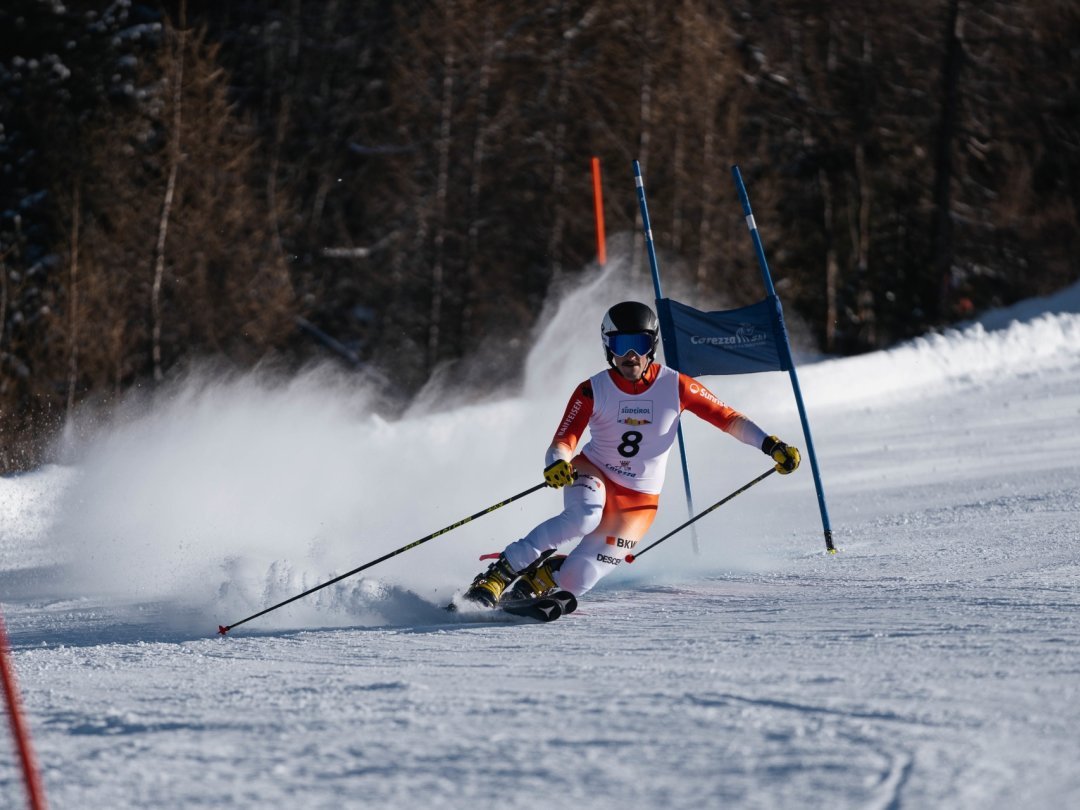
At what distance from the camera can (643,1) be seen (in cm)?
2566

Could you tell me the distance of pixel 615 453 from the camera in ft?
21.9

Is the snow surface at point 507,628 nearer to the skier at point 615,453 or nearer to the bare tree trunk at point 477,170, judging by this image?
the skier at point 615,453

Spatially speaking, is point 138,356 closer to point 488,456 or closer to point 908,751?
point 488,456

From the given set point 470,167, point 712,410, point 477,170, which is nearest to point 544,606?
point 712,410

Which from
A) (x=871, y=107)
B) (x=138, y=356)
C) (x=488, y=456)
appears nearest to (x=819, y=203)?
(x=871, y=107)

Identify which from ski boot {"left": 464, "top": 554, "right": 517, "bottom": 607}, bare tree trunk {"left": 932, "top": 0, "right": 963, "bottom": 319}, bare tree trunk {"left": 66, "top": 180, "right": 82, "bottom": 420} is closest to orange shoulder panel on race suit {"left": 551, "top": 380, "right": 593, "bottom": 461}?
ski boot {"left": 464, "top": 554, "right": 517, "bottom": 607}

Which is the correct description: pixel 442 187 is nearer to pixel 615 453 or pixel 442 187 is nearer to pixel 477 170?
pixel 477 170

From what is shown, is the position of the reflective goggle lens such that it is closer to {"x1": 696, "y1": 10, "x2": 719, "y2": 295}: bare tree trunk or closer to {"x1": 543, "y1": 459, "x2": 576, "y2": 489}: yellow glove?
{"x1": 543, "y1": 459, "x2": 576, "y2": 489}: yellow glove

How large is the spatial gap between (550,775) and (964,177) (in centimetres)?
2951

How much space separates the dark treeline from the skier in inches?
324

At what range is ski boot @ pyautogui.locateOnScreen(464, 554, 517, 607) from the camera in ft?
19.9

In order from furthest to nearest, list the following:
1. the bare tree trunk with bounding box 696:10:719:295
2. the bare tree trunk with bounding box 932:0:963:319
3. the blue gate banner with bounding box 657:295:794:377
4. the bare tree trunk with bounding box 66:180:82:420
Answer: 1. the bare tree trunk with bounding box 932:0:963:319
2. the bare tree trunk with bounding box 696:10:719:295
3. the bare tree trunk with bounding box 66:180:82:420
4. the blue gate banner with bounding box 657:295:794:377

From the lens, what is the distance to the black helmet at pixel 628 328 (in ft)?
21.2

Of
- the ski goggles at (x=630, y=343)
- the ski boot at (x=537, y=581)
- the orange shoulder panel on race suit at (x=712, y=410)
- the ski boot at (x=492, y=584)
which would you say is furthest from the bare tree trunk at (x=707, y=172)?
the ski boot at (x=492, y=584)
